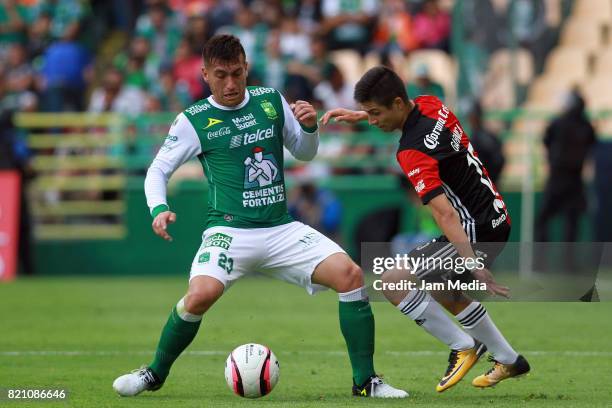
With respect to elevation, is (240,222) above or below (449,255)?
above

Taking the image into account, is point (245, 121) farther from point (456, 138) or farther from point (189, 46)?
point (189, 46)

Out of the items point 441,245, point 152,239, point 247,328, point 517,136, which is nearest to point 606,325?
point 247,328

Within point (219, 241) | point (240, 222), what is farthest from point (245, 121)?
point (219, 241)

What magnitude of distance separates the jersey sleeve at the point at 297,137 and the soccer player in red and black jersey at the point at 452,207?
25 centimetres

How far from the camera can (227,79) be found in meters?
8.42

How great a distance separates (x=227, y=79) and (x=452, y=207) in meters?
1.70

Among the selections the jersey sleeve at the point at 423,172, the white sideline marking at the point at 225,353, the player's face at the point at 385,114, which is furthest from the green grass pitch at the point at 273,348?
the player's face at the point at 385,114

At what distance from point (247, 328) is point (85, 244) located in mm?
8332

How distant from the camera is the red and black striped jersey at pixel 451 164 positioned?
8141 mm

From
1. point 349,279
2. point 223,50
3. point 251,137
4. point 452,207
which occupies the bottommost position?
point 349,279

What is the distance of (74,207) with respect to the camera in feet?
69.1

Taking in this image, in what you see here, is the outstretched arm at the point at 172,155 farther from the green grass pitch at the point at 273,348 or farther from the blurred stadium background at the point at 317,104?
the blurred stadium background at the point at 317,104

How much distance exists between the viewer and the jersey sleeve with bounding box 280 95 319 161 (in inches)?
346

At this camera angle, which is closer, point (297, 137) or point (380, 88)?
point (380, 88)
